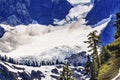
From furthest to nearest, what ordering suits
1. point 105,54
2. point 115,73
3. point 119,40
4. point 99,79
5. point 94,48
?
point 94,48 → point 105,54 → point 119,40 → point 99,79 → point 115,73

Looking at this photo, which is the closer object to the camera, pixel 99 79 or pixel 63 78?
pixel 99 79

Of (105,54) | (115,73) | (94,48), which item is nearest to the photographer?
(115,73)

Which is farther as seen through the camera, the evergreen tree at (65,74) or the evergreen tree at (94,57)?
the evergreen tree at (94,57)

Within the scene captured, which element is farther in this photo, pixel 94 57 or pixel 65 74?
pixel 94 57

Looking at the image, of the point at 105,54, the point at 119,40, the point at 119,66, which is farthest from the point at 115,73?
the point at 105,54

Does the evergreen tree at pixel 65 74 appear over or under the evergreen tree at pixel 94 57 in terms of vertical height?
under

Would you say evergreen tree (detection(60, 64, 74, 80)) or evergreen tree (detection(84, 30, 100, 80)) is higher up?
evergreen tree (detection(84, 30, 100, 80))

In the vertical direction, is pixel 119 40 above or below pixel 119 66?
above

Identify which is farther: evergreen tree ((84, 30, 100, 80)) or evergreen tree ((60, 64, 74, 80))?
evergreen tree ((84, 30, 100, 80))

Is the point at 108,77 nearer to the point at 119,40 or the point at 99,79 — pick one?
the point at 99,79

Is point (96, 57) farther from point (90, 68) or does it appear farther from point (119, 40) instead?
point (119, 40)

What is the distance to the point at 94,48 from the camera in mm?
86938

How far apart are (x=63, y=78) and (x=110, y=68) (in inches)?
498

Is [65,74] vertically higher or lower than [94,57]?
lower
